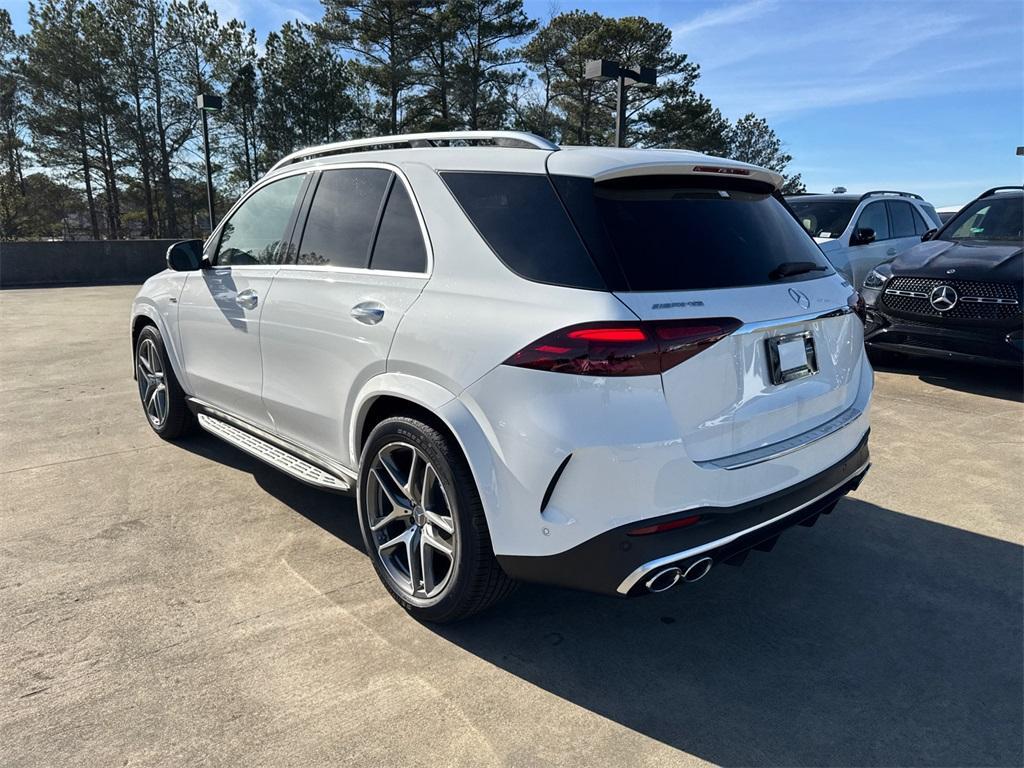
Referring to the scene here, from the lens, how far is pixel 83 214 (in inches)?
1235

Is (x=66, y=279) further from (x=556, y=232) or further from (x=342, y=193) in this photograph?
(x=556, y=232)

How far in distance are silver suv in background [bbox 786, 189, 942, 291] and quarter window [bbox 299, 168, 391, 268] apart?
21.2 feet

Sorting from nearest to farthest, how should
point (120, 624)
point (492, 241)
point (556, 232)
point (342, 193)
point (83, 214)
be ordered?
point (556, 232), point (492, 241), point (120, 624), point (342, 193), point (83, 214)

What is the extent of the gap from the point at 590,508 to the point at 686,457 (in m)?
0.34

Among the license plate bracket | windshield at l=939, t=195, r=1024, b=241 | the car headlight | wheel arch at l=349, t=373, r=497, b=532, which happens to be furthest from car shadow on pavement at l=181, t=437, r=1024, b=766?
windshield at l=939, t=195, r=1024, b=241

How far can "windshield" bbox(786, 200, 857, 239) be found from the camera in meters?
8.71

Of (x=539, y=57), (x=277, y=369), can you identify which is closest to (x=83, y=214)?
(x=539, y=57)

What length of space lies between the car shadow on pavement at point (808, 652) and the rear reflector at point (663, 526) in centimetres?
64

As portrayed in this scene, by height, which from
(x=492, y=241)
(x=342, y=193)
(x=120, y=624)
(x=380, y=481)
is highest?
(x=342, y=193)

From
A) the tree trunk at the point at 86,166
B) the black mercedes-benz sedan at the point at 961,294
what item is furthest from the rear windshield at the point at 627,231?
the tree trunk at the point at 86,166

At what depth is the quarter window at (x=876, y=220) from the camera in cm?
895

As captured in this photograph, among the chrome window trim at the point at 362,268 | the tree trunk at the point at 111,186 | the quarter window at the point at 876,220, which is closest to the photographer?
the chrome window trim at the point at 362,268

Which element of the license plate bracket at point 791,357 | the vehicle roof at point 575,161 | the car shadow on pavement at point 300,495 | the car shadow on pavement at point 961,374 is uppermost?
the vehicle roof at point 575,161

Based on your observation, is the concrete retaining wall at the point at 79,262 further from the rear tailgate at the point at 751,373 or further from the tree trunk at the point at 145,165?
the rear tailgate at the point at 751,373
